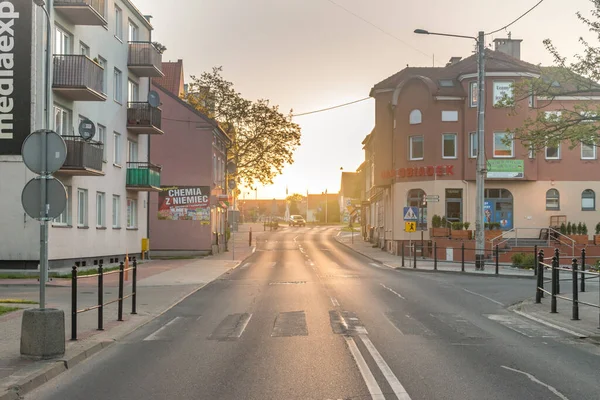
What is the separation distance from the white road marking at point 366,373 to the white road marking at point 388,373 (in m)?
0.16

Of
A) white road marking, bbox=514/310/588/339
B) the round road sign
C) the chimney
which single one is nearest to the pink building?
the chimney

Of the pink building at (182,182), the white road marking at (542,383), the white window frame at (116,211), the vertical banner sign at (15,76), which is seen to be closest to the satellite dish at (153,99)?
the white window frame at (116,211)

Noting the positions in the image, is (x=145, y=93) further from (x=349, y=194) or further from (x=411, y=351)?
(x=349, y=194)

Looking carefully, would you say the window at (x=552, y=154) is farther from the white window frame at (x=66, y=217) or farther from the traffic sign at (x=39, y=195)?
the traffic sign at (x=39, y=195)

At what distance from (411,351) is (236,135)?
46873 mm

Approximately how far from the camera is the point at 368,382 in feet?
25.6

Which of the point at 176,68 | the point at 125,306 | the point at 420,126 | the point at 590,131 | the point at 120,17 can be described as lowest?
the point at 125,306

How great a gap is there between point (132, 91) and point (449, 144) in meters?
19.6

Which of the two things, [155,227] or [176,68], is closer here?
[155,227]

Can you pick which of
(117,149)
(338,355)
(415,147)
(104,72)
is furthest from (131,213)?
(338,355)

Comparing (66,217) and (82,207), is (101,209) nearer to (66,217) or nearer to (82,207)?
(82,207)

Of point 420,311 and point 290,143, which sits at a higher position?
point 290,143

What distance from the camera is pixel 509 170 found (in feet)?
139

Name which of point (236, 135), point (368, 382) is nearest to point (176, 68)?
point (236, 135)
